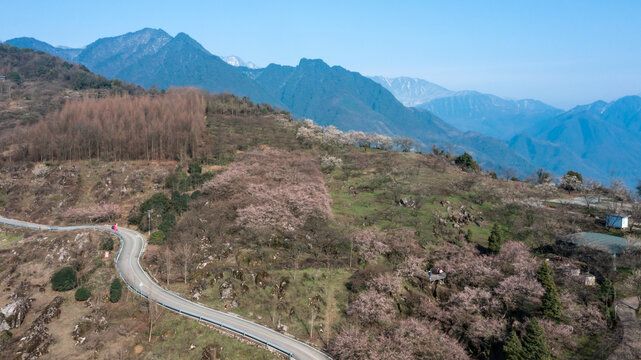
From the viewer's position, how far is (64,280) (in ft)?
120

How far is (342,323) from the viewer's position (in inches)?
1255

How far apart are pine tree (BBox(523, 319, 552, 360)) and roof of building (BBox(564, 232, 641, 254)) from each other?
65.7 feet

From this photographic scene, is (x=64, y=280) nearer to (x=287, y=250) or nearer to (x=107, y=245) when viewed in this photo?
(x=107, y=245)

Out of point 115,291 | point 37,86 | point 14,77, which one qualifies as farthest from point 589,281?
point 14,77

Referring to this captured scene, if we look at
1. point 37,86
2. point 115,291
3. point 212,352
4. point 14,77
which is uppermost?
point 14,77

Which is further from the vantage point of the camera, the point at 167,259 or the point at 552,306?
the point at 167,259

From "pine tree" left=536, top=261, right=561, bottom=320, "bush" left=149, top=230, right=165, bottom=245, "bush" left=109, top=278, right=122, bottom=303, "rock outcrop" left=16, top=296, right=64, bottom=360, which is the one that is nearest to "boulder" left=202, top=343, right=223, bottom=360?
"bush" left=109, top=278, right=122, bottom=303

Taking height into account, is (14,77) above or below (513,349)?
above

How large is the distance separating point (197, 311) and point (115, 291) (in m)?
9.26

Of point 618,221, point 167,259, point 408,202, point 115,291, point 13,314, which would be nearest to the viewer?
point 13,314

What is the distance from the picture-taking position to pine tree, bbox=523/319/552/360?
24344 millimetres

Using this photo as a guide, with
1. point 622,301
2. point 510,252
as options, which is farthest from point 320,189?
point 622,301

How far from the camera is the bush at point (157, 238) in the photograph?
43906mm

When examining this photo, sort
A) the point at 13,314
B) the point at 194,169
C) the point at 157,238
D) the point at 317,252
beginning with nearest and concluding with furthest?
the point at 13,314, the point at 317,252, the point at 157,238, the point at 194,169
